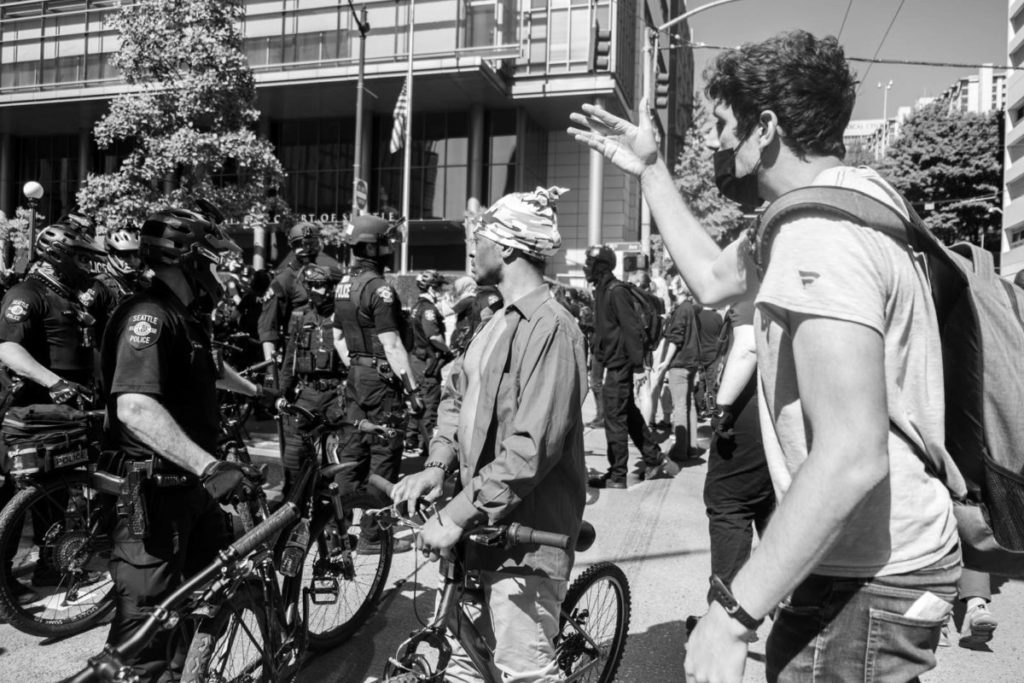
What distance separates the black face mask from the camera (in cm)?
173

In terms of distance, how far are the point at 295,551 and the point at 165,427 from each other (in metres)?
0.81

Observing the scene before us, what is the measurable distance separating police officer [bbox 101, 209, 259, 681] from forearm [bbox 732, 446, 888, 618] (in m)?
1.98

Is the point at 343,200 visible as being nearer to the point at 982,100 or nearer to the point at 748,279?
the point at 748,279

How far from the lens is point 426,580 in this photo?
5.00 meters

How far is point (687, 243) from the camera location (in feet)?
6.79

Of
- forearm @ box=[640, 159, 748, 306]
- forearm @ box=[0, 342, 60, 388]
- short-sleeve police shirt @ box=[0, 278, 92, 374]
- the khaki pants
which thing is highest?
forearm @ box=[640, 159, 748, 306]

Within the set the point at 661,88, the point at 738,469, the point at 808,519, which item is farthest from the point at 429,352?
the point at 661,88

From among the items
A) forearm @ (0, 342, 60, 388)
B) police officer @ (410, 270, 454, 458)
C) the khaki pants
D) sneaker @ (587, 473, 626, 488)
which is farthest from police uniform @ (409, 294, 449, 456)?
the khaki pants

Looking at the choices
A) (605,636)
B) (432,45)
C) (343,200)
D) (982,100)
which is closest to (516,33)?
(432,45)

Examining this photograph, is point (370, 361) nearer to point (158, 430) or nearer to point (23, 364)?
point (23, 364)

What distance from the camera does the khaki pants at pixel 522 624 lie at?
2.64 metres

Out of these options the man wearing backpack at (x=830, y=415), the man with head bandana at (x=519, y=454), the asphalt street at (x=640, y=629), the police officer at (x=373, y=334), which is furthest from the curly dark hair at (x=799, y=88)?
the police officer at (x=373, y=334)

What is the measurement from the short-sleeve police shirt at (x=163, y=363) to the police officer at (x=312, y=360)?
2777mm

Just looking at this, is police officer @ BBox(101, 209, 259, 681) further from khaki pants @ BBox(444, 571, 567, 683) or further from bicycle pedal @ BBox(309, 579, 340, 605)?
khaki pants @ BBox(444, 571, 567, 683)
